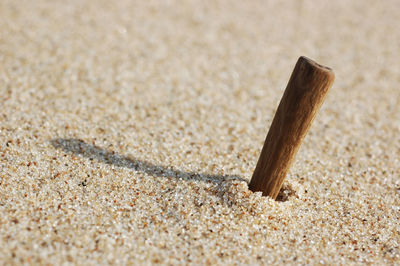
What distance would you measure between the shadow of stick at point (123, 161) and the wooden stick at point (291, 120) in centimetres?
38

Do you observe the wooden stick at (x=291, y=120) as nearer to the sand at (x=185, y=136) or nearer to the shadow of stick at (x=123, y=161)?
the sand at (x=185, y=136)

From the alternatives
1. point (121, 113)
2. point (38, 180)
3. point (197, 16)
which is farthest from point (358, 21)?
point (38, 180)

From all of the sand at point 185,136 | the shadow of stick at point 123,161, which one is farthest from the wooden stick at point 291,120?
the shadow of stick at point 123,161

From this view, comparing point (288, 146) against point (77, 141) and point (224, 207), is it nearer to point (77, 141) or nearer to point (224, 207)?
point (224, 207)

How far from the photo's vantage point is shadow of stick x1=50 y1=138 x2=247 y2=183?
2920 mm

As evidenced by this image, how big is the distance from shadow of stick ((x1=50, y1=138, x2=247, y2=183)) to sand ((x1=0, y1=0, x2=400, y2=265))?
0.05 ft

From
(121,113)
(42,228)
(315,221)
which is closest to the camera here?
(42,228)

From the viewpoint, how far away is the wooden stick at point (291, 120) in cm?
223

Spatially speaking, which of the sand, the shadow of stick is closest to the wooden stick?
the sand

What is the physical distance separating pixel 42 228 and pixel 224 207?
1.17 metres

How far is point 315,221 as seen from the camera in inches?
104

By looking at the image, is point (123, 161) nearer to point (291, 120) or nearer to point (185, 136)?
point (185, 136)

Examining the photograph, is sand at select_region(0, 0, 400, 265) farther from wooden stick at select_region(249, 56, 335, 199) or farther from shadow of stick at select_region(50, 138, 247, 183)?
wooden stick at select_region(249, 56, 335, 199)

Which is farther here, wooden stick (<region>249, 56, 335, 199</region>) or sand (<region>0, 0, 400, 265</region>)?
sand (<region>0, 0, 400, 265</region>)
